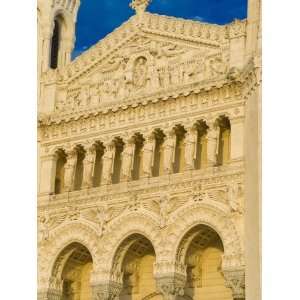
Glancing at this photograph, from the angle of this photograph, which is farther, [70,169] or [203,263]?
[70,169]

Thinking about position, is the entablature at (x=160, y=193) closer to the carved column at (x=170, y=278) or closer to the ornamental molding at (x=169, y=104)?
the carved column at (x=170, y=278)

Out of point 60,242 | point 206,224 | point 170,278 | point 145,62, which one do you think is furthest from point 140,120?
point 170,278

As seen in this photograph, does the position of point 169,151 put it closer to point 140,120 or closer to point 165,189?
point 165,189

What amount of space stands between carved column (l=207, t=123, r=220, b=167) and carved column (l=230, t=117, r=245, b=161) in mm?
328

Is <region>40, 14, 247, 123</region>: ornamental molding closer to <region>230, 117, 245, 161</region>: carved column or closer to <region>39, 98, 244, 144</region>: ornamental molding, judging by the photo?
<region>39, 98, 244, 144</region>: ornamental molding

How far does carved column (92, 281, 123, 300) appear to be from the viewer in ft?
44.1

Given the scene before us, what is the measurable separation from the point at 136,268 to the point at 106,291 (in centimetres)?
73

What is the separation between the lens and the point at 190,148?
13492 mm

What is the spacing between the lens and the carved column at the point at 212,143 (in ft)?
43.3
